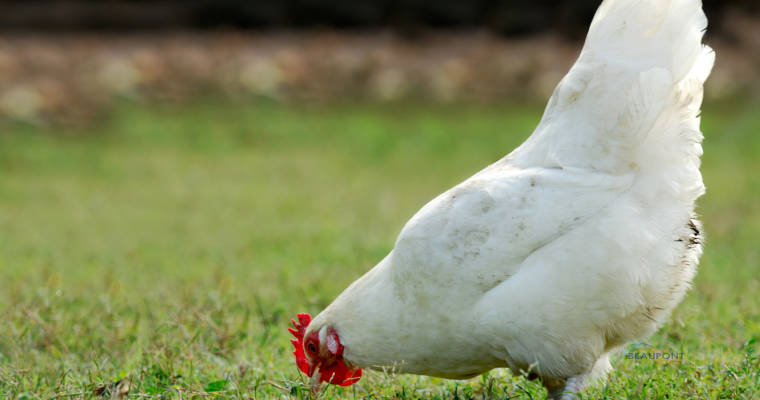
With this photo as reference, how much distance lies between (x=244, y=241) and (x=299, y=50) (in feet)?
30.2

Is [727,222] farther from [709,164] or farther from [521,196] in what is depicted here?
[521,196]

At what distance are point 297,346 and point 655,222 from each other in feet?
5.36

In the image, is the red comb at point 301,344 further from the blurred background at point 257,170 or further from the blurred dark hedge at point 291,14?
the blurred dark hedge at point 291,14

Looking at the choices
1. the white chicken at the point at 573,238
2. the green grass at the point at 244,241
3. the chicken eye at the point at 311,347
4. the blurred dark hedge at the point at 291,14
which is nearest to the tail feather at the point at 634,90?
the white chicken at the point at 573,238

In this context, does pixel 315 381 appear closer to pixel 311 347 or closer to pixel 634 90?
pixel 311 347

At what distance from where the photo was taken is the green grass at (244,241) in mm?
3613

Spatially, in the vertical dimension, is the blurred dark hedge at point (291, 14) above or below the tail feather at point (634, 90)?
below

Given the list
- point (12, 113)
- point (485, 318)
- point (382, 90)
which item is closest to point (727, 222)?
point (485, 318)

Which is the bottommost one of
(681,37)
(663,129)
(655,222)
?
(655,222)

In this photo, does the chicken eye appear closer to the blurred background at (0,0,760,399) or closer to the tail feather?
the blurred background at (0,0,760,399)

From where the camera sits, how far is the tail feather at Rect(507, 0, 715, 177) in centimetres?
331

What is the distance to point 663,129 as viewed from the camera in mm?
3373

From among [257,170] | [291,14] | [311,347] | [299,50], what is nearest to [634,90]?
[311,347]

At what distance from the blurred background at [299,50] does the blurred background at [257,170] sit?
0.05 metres
